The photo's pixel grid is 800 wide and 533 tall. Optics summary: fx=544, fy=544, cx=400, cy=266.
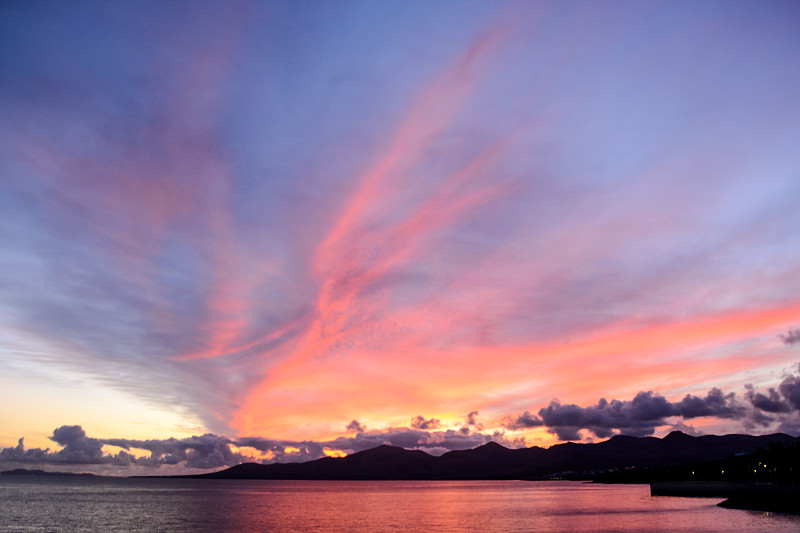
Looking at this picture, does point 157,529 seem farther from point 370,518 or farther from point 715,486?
point 715,486

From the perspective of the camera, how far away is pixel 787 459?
6393 inches

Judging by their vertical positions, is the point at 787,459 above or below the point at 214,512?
above

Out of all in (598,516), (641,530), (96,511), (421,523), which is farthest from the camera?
(96,511)

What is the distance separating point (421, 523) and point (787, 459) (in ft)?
398

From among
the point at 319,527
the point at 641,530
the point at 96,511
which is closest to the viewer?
the point at 641,530

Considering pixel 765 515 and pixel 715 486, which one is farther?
pixel 715 486

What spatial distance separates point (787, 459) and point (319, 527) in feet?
470

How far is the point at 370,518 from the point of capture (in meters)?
127

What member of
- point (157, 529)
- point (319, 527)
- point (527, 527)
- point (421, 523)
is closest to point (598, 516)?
point (527, 527)

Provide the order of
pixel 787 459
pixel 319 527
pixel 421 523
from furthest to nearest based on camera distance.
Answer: pixel 787 459, pixel 421 523, pixel 319 527

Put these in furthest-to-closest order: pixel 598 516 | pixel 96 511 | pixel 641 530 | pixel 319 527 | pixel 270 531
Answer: pixel 96 511, pixel 598 516, pixel 319 527, pixel 270 531, pixel 641 530

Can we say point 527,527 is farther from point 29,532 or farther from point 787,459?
point 787,459

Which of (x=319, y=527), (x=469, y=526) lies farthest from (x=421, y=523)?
(x=319, y=527)

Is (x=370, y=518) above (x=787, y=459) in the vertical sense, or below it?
below
